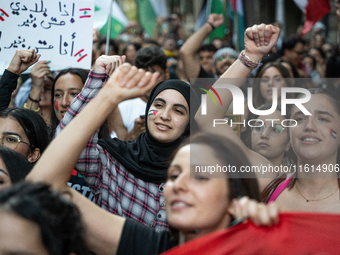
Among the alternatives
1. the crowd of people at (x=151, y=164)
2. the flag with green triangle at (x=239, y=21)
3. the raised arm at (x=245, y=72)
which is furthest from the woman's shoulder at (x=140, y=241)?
the flag with green triangle at (x=239, y=21)

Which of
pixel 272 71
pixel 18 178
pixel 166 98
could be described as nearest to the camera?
pixel 18 178

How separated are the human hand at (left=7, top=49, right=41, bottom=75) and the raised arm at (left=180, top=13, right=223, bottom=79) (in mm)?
1822

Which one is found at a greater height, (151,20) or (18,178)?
(151,20)

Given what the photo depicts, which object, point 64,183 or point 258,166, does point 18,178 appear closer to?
point 64,183

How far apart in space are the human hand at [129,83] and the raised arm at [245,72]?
79 cm

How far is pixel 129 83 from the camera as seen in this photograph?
164 centimetres

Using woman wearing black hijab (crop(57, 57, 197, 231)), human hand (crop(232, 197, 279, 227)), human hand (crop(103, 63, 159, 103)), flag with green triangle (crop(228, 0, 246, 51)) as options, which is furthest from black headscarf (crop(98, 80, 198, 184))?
flag with green triangle (crop(228, 0, 246, 51))

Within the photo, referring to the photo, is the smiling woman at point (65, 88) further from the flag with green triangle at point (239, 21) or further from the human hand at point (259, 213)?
the flag with green triangle at point (239, 21)

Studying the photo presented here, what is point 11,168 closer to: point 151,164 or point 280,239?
point 151,164

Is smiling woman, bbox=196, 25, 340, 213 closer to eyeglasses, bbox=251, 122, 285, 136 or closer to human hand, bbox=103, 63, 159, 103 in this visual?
eyeglasses, bbox=251, 122, 285, 136

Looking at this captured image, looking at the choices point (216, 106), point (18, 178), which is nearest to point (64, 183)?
point (18, 178)

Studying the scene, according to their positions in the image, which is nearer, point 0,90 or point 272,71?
point 0,90

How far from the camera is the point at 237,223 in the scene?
1.57 metres

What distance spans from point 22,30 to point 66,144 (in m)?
2.05
